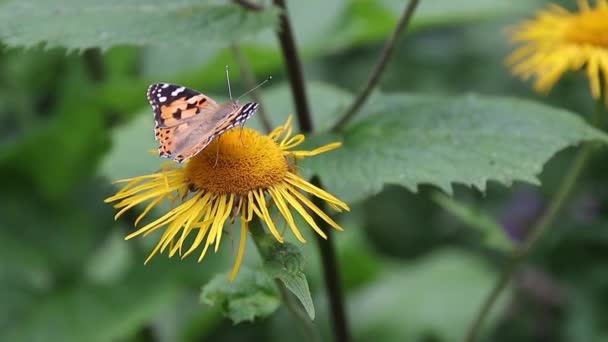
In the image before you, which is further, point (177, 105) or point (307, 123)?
point (307, 123)

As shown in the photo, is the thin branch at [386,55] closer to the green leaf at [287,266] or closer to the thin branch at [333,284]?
the thin branch at [333,284]

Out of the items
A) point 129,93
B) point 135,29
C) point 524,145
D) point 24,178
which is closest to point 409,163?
point 524,145

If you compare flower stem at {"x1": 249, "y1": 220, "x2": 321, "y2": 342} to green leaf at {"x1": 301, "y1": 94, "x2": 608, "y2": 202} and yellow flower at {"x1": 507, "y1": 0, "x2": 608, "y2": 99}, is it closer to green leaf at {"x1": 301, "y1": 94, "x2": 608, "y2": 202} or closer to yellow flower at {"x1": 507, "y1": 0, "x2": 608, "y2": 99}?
green leaf at {"x1": 301, "y1": 94, "x2": 608, "y2": 202}

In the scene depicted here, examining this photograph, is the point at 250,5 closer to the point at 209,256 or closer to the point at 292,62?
the point at 292,62

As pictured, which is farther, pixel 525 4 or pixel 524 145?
pixel 525 4

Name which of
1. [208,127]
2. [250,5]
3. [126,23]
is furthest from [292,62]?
[208,127]

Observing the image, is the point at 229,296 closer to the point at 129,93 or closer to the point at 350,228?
the point at 129,93
